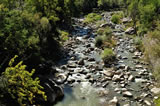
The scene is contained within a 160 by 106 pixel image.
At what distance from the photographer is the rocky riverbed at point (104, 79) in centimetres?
1666

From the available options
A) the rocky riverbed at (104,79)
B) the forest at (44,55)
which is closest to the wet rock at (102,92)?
the rocky riverbed at (104,79)

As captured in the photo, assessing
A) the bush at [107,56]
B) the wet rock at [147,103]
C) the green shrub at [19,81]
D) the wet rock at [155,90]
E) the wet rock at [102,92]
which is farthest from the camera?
the bush at [107,56]

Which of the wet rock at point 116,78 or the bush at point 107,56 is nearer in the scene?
the wet rock at point 116,78

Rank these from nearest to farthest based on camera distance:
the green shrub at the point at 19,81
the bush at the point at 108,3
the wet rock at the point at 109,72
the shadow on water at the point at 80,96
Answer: the green shrub at the point at 19,81
the shadow on water at the point at 80,96
the wet rock at the point at 109,72
the bush at the point at 108,3

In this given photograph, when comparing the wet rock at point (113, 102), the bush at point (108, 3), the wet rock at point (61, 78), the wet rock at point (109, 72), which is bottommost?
the wet rock at point (113, 102)

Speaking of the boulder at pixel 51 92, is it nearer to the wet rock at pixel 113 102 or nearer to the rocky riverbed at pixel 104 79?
the rocky riverbed at pixel 104 79

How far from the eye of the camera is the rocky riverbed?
1666cm

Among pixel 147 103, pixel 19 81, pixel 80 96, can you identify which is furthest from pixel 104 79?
pixel 19 81

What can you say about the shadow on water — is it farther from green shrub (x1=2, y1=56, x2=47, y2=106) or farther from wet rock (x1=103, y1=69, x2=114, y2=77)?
green shrub (x1=2, y1=56, x2=47, y2=106)

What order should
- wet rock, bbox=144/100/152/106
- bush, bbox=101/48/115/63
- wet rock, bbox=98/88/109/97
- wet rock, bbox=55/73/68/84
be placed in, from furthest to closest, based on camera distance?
bush, bbox=101/48/115/63 < wet rock, bbox=55/73/68/84 < wet rock, bbox=98/88/109/97 < wet rock, bbox=144/100/152/106

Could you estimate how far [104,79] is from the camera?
2048cm

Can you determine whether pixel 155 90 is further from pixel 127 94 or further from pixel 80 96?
pixel 80 96

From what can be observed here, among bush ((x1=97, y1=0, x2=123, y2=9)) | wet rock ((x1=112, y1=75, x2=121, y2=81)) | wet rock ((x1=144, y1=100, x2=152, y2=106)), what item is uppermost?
bush ((x1=97, y1=0, x2=123, y2=9))

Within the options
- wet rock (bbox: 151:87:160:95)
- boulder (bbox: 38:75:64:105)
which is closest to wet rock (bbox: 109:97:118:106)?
wet rock (bbox: 151:87:160:95)
